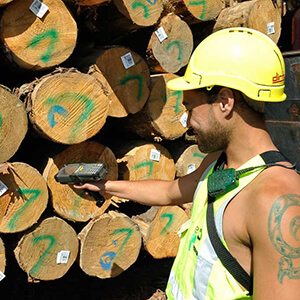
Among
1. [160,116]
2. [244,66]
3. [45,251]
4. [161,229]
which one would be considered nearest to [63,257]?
[45,251]

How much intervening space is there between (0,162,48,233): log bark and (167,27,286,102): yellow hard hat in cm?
167

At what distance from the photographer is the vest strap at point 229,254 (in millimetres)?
1624

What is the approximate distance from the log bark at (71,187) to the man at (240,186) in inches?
60.6

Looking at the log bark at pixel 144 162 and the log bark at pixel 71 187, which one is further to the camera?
the log bark at pixel 144 162

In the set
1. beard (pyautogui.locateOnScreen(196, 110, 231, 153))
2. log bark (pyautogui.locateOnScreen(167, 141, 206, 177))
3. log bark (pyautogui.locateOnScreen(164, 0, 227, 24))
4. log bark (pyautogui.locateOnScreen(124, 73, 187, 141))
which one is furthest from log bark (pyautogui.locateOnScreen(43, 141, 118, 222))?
beard (pyautogui.locateOnScreen(196, 110, 231, 153))

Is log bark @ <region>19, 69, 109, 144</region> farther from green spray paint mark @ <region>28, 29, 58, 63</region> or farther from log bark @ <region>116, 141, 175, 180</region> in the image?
log bark @ <region>116, 141, 175, 180</region>

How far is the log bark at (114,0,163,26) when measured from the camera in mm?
3535

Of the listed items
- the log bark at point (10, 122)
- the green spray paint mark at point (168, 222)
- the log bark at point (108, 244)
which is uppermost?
the log bark at point (10, 122)

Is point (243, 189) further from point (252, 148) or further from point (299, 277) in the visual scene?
point (299, 277)

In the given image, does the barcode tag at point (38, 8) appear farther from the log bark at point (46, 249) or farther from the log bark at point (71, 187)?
the log bark at point (46, 249)

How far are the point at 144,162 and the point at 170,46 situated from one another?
1.01m

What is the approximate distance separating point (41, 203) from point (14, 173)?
30 centimetres

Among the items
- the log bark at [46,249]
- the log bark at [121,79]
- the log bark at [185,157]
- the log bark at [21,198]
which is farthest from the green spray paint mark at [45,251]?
the log bark at [185,157]

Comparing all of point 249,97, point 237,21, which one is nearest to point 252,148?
point 249,97
